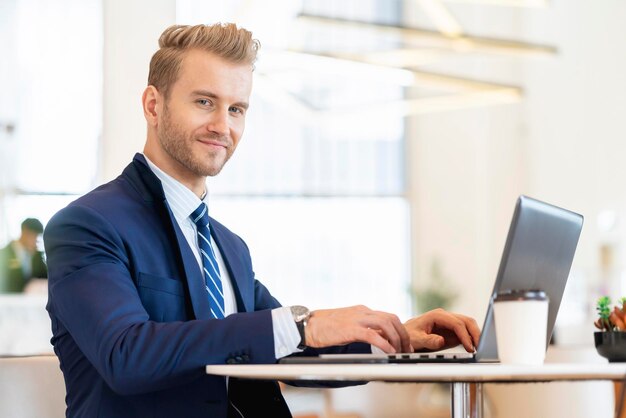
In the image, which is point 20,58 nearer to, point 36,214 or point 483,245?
point 36,214

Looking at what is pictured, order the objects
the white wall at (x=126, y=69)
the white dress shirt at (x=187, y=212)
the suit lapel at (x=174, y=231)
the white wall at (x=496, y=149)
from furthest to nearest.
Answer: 1. the white wall at (x=496, y=149)
2. the white wall at (x=126, y=69)
3. the white dress shirt at (x=187, y=212)
4. the suit lapel at (x=174, y=231)

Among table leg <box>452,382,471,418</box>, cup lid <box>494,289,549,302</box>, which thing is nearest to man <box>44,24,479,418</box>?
table leg <box>452,382,471,418</box>

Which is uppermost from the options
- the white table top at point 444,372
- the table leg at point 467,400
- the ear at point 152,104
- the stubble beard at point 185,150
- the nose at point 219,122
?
the ear at point 152,104

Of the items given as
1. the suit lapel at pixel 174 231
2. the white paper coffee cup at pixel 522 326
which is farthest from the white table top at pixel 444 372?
the suit lapel at pixel 174 231

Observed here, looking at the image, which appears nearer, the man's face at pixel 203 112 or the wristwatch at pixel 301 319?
the wristwatch at pixel 301 319

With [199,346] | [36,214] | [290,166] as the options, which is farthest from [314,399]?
[290,166]

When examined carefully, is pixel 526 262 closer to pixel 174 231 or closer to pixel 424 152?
pixel 174 231

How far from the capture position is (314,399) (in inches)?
171

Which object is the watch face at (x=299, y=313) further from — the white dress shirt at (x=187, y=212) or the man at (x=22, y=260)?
the man at (x=22, y=260)

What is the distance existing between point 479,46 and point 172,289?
4.27 meters

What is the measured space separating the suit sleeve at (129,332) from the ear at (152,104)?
46 cm

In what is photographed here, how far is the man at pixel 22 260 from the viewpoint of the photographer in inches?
111

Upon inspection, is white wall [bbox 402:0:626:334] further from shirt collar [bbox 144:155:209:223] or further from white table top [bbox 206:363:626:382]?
white table top [bbox 206:363:626:382]

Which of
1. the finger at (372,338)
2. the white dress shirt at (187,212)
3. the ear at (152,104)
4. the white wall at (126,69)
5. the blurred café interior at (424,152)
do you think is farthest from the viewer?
the blurred café interior at (424,152)
